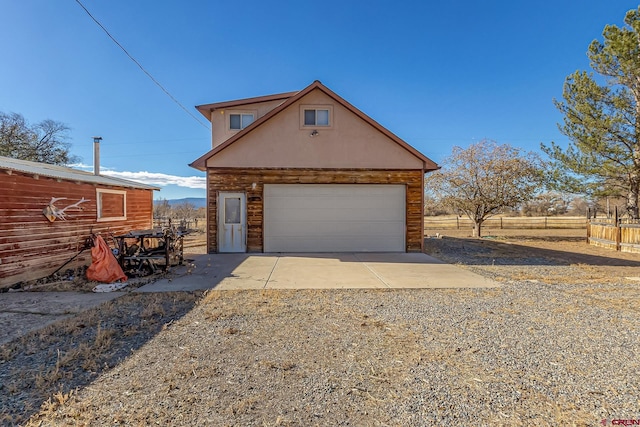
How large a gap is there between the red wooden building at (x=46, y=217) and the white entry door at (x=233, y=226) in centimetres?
325

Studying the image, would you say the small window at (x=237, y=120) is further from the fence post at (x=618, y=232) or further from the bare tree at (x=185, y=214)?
the bare tree at (x=185, y=214)

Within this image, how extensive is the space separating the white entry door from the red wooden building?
3.25 meters

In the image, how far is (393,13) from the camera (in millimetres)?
12312

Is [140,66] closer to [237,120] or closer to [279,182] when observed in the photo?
[237,120]

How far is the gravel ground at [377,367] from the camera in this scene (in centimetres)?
235

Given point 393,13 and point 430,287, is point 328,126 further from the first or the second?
point 430,287

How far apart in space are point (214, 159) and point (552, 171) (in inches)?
667

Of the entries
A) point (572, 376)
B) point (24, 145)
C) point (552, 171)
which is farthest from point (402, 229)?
point (24, 145)

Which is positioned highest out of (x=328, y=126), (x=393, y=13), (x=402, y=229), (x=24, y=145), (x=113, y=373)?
(x=393, y=13)

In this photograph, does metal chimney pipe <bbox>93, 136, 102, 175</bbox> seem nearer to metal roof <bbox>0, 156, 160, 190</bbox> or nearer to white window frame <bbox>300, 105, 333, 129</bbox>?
metal roof <bbox>0, 156, 160, 190</bbox>

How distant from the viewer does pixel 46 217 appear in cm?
736

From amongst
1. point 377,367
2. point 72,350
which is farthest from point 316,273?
point 72,350

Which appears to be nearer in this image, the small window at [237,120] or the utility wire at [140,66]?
the utility wire at [140,66]

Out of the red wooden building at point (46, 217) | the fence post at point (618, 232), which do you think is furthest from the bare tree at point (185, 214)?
the fence post at point (618, 232)
